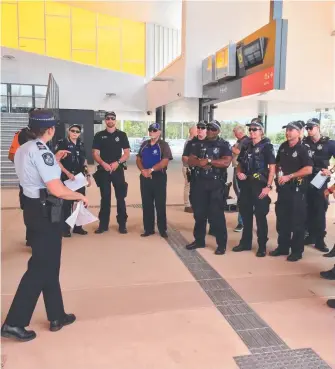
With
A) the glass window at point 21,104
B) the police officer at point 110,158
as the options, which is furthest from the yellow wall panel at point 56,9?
the police officer at point 110,158

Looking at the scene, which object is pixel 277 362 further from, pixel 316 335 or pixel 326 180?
pixel 326 180

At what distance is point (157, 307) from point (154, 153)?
2.44 metres

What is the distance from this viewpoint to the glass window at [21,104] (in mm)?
15266

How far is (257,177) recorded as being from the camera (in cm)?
424

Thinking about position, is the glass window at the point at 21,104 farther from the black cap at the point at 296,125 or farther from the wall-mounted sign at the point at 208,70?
the black cap at the point at 296,125

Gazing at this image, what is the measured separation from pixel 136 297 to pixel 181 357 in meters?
0.96

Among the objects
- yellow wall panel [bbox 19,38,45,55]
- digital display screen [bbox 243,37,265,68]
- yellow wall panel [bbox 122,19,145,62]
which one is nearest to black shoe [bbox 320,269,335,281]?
digital display screen [bbox 243,37,265,68]

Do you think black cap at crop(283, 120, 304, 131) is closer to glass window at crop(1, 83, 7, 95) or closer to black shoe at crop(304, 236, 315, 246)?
black shoe at crop(304, 236, 315, 246)

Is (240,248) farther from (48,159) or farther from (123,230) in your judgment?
(48,159)

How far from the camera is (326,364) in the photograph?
234cm

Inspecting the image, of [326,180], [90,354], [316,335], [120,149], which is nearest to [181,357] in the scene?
[90,354]

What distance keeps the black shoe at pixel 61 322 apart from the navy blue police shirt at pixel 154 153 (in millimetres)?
2618

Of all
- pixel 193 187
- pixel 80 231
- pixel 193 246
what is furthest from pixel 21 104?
pixel 193 246

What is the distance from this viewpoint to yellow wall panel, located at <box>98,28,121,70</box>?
1659 centimetres
